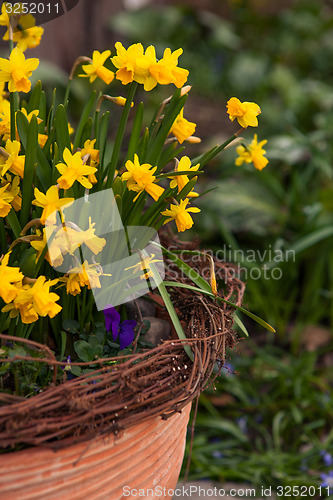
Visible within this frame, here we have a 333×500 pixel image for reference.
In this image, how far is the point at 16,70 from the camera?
798mm

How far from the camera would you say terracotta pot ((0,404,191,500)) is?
0.66m

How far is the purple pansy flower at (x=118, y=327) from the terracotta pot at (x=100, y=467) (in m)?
0.17

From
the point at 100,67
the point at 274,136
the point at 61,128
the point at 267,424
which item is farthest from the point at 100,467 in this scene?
the point at 274,136

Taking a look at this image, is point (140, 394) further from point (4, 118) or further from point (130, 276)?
point (4, 118)

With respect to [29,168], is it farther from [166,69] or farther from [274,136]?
[274,136]

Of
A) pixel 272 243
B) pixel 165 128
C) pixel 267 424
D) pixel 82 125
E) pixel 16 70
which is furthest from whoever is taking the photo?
pixel 272 243

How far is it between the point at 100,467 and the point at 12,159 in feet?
1.64

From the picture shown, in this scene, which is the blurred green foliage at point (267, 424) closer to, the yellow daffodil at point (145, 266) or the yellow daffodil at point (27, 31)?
the yellow daffodil at point (145, 266)

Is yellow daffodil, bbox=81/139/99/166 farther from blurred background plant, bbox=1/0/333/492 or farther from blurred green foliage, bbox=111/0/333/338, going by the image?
blurred green foliage, bbox=111/0/333/338

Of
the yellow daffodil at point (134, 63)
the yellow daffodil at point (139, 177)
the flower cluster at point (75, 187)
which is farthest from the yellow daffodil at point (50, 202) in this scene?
the yellow daffodil at point (134, 63)

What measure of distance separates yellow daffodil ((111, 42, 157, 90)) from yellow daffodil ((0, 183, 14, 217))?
266mm

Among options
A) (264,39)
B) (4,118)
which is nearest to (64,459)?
(4,118)

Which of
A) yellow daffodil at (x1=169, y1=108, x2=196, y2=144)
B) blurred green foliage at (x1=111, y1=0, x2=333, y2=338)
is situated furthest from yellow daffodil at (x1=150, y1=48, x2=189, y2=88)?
blurred green foliage at (x1=111, y1=0, x2=333, y2=338)

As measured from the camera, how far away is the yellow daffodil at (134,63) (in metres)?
0.79
